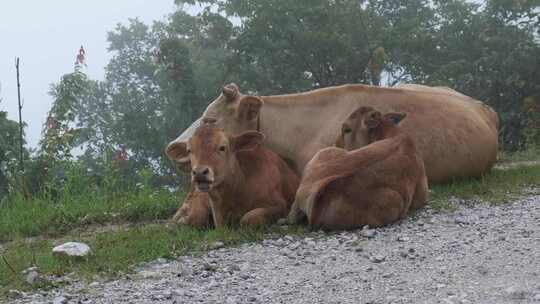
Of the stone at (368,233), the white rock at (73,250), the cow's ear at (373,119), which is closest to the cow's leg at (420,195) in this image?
the cow's ear at (373,119)

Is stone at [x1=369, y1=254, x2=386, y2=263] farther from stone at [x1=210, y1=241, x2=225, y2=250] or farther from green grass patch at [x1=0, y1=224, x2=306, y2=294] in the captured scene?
stone at [x1=210, y1=241, x2=225, y2=250]

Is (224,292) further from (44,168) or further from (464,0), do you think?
(464,0)

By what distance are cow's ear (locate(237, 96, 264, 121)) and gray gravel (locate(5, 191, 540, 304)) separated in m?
2.45

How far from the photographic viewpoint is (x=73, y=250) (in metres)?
6.52

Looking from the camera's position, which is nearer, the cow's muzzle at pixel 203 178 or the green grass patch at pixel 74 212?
the cow's muzzle at pixel 203 178

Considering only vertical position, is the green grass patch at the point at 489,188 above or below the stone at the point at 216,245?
above

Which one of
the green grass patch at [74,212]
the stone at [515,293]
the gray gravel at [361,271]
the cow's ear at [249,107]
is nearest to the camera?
the stone at [515,293]

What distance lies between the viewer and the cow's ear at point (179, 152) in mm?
7879

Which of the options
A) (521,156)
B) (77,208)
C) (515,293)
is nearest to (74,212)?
(77,208)

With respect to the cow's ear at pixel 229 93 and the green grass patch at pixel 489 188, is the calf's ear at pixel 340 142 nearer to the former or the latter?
the green grass patch at pixel 489 188

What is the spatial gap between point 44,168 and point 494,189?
6.16 meters

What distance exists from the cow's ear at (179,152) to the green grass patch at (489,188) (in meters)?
2.45

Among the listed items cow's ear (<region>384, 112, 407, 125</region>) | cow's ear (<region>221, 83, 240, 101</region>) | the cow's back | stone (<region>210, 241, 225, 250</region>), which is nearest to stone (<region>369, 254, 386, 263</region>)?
stone (<region>210, 241, 225, 250</region>)

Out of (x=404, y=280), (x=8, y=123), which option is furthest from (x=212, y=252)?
(x=8, y=123)
